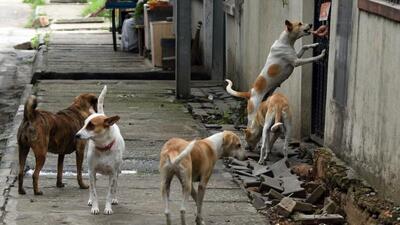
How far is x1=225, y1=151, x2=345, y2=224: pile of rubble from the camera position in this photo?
7.85 meters

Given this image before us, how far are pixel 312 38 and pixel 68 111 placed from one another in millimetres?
3550

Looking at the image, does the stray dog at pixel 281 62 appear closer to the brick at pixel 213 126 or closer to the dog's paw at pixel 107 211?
the brick at pixel 213 126

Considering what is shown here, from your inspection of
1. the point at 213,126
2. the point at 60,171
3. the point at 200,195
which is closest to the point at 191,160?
the point at 200,195

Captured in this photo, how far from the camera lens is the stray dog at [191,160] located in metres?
7.09

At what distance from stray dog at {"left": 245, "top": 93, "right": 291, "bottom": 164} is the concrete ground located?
61 cm

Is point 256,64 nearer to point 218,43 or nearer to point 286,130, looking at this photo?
point 218,43

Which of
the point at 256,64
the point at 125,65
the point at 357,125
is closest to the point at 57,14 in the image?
the point at 125,65

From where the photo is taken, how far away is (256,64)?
13.8 m

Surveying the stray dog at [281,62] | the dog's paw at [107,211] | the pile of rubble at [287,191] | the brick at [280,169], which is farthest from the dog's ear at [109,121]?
the stray dog at [281,62]

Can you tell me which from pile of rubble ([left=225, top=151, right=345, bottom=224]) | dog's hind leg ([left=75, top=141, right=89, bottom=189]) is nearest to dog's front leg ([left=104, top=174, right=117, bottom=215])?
dog's hind leg ([left=75, top=141, right=89, bottom=189])

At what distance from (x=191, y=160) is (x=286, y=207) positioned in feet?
4.00

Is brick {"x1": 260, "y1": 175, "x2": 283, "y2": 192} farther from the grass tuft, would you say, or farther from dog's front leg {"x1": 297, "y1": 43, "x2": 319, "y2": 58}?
the grass tuft

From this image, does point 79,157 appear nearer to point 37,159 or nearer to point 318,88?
point 37,159

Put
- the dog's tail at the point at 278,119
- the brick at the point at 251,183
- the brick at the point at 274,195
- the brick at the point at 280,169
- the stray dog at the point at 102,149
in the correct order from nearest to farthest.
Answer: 1. the stray dog at the point at 102,149
2. the brick at the point at 274,195
3. the brick at the point at 251,183
4. the brick at the point at 280,169
5. the dog's tail at the point at 278,119
